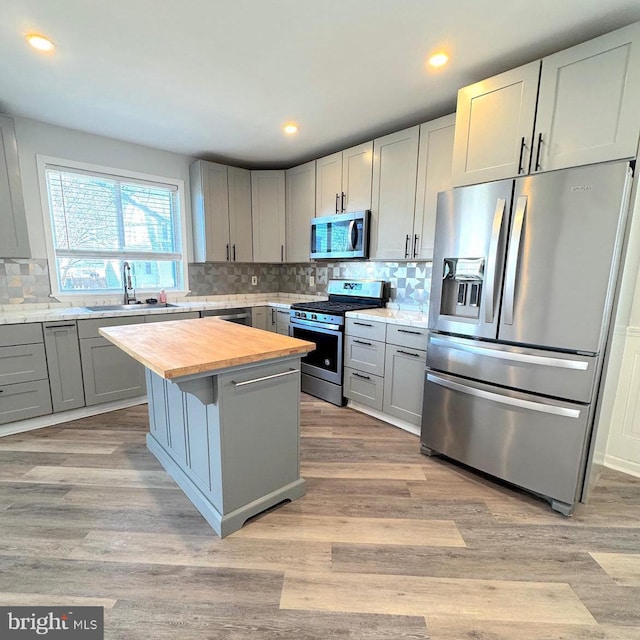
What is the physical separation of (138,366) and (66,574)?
194cm

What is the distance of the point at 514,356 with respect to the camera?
188cm

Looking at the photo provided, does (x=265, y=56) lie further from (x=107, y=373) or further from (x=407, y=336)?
(x=107, y=373)

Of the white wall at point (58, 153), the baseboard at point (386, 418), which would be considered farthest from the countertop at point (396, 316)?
the white wall at point (58, 153)

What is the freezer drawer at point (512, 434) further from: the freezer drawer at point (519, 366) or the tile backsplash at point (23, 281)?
the tile backsplash at point (23, 281)

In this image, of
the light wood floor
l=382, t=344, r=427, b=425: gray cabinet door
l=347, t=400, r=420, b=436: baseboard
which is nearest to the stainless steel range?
l=347, t=400, r=420, b=436: baseboard

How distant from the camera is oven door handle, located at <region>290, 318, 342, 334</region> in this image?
3170mm

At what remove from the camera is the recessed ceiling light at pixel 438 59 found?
1.94 metres

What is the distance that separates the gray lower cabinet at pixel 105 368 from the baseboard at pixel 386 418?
2101 mm

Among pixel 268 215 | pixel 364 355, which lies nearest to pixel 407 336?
pixel 364 355

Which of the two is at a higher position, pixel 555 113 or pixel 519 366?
pixel 555 113

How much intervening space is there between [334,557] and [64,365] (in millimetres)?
2637

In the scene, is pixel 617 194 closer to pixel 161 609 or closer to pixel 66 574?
pixel 161 609

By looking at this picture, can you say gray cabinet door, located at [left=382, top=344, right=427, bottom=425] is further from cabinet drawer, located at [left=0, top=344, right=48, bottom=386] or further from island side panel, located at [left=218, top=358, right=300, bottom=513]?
cabinet drawer, located at [left=0, top=344, right=48, bottom=386]

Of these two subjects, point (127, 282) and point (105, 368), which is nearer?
point (105, 368)
